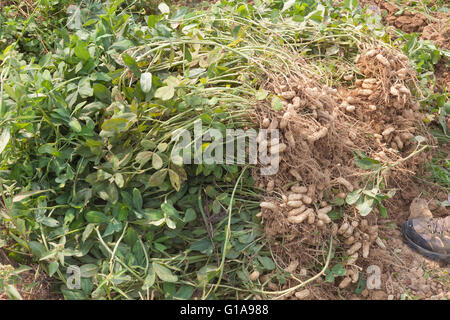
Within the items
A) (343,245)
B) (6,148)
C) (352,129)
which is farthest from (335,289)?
(6,148)

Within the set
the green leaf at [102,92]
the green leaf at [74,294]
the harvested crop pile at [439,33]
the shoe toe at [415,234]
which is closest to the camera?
the green leaf at [74,294]

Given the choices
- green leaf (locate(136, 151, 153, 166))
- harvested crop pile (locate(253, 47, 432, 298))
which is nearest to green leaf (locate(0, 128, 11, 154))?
green leaf (locate(136, 151, 153, 166))

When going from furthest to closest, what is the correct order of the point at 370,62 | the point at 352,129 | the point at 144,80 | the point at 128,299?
the point at 370,62 < the point at 352,129 < the point at 144,80 < the point at 128,299

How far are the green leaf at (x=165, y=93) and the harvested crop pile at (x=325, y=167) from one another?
1.07 feet

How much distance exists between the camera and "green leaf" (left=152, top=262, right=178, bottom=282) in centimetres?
153

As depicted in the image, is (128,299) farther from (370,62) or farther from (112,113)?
(370,62)

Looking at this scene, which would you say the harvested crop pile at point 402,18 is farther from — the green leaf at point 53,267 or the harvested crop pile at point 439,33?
the green leaf at point 53,267

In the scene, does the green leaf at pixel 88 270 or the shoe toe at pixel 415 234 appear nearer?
the green leaf at pixel 88 270

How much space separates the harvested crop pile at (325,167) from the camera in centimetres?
165

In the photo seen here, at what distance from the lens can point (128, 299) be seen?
153cm

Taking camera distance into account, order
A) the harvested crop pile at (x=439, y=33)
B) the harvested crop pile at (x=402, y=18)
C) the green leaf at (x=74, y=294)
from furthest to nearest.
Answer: the harvested crop pile at (x=402, y=18), the harvested crop pile at (x=439, y=33), the green leaf at (x=74, y=294)

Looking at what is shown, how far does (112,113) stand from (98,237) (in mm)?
432

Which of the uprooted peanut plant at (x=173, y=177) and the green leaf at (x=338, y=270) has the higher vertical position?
the uprooted peanut plant at (x=173, y=177)

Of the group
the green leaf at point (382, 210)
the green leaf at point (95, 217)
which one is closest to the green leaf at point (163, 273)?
the green leaf at point (95, 217)
